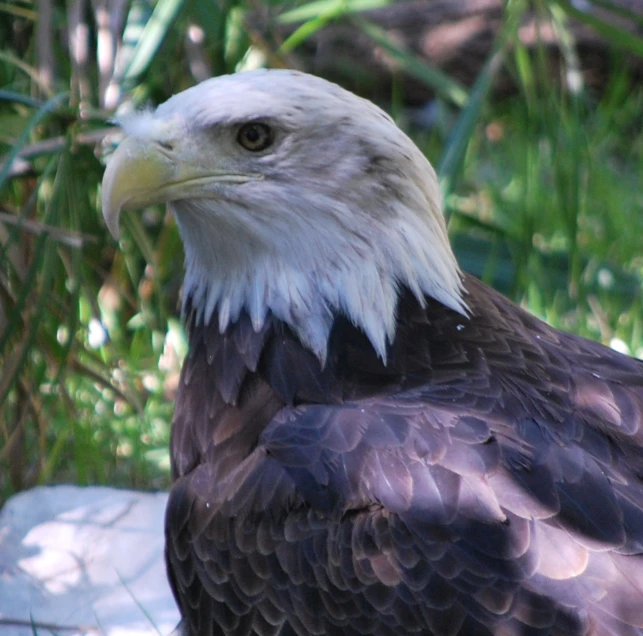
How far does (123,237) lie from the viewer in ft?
16.7

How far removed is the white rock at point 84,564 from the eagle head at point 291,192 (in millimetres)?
1268

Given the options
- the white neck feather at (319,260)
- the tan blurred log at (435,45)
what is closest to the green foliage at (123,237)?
the white neck feather at (319,260)

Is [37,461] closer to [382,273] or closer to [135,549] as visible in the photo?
[135,549]

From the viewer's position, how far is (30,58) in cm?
463

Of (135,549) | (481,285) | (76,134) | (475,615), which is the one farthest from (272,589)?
(76,134)

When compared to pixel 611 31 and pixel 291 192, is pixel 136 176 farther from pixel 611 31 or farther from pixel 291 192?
pixel 611 31

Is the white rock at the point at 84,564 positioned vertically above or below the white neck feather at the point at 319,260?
below

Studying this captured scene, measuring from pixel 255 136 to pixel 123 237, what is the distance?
229 centimetres

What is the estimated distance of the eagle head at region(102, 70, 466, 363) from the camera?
2883mm

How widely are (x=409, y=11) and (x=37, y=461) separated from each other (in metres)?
4.48

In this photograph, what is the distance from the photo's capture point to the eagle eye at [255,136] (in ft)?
9.53

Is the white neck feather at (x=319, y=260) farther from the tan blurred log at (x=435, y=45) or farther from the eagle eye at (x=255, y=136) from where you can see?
the tan blurred log at (x=435, y=45)

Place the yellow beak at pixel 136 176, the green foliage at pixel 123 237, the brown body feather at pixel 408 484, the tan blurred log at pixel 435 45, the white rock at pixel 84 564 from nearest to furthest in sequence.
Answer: the brown body feather at pixel 408 484 < the yellow beak at pixel 136 176 < the white rock at pixel 84 564 < the green foliage at pixel 123 237 < the tan blurred log at pixel 435 45

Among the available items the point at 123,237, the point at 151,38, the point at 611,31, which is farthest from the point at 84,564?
the point at 611,31
